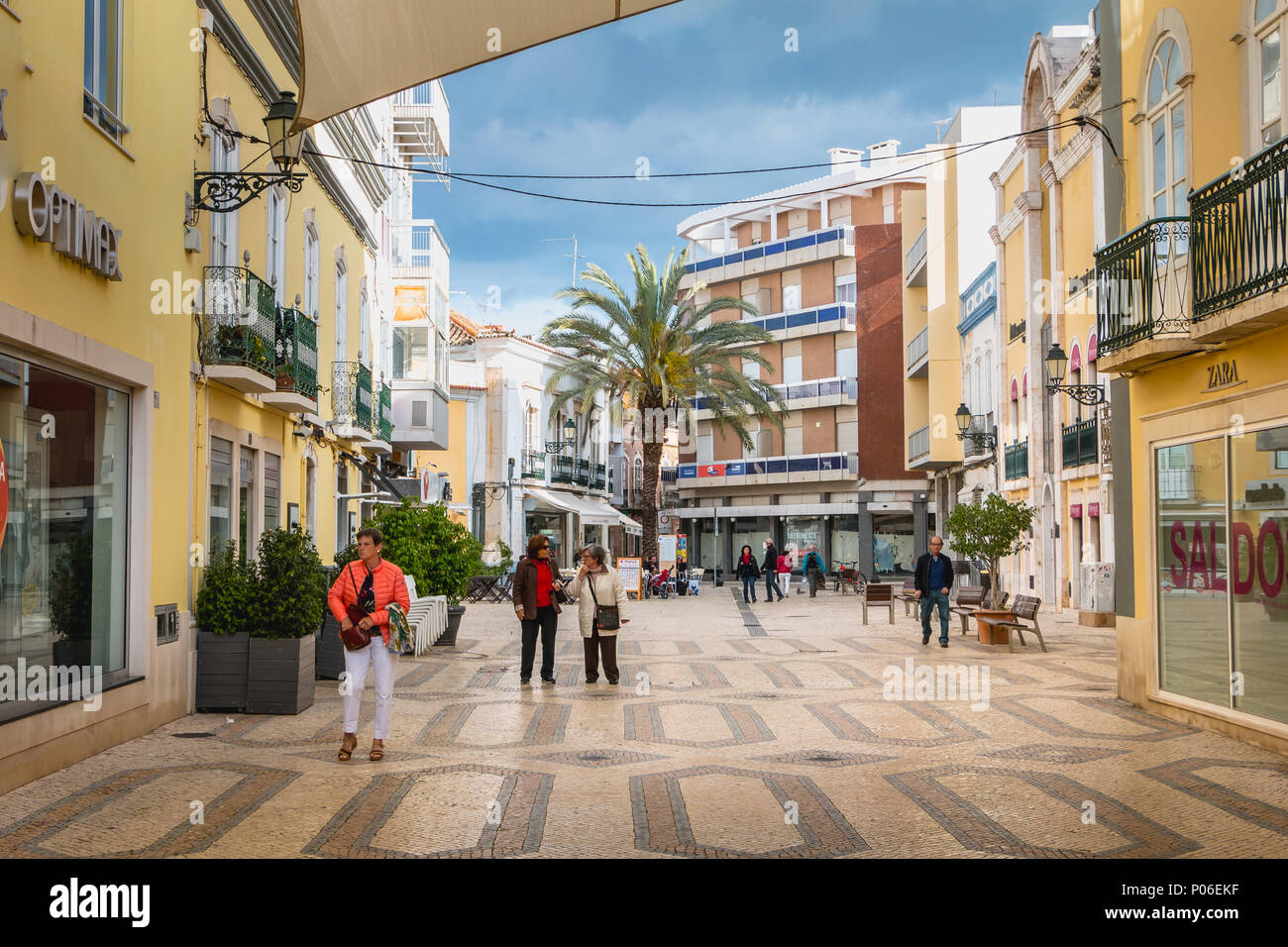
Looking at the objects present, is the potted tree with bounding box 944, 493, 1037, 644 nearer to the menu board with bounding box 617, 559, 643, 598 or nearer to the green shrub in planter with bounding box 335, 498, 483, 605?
the green shrub in planter with bounding box 335, 498, 483, 605

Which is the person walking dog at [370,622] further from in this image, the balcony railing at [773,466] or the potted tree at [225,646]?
the balcony railing at [773,466]

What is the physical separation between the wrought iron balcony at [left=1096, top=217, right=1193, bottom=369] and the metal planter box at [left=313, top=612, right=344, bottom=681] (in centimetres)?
902

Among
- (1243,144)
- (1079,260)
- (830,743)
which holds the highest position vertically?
(1079,260)

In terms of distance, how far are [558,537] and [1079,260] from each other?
28749mm

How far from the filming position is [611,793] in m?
8.16

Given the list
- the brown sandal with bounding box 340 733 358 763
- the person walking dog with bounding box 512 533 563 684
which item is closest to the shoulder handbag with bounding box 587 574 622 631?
the person walking dog with bounding box 512 533 563 684

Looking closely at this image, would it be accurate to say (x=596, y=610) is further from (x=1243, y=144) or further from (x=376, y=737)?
(x=1243, y=144)

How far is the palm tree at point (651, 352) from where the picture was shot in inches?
1373

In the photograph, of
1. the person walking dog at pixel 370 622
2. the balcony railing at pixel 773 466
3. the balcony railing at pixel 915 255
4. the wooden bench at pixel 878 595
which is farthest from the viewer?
the balcony railing at pixel 773 466

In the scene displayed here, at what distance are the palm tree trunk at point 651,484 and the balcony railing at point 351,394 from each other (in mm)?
14436

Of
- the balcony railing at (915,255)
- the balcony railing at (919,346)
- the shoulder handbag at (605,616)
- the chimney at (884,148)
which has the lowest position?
the shoulder handbag at (605,616)

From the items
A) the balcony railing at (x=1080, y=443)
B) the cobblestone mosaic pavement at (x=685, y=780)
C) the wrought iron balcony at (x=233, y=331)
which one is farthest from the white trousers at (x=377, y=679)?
the balcony railing at (x=1080, y=443)

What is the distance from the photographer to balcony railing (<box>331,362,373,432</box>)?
1995 centimetres
